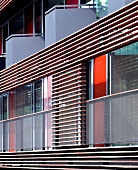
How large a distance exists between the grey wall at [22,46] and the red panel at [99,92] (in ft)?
25.6

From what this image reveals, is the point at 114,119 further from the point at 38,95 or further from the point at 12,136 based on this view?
the point at 12,136

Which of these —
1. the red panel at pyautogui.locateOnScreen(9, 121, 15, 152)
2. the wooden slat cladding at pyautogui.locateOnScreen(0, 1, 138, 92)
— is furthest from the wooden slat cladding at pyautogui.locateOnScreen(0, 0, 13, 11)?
the red panel at pyautogui.locateOnScreen(9, 121, 15, 152)

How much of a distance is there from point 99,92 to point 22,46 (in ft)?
28.9

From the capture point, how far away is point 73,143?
81.8 ft

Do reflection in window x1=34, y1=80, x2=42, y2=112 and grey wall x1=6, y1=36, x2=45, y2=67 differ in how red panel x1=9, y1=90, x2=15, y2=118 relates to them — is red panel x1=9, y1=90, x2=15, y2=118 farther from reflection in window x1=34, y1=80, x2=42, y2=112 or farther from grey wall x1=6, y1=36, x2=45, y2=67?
reflection in window x1=34, y1=80, x2=42, y2=112

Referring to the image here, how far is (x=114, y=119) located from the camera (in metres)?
21.4

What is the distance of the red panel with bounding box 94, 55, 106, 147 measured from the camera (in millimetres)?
22516

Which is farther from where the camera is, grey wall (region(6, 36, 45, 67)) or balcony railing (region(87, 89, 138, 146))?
grey wall (region(6, 36, 45, 67))

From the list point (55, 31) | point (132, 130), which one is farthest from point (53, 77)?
point (132, 130)

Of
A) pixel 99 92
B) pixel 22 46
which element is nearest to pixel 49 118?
pixel 99 92

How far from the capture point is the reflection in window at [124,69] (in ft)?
67.8

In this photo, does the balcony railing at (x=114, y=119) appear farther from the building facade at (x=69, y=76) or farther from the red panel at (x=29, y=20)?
the red panel at (x=29, y=20)

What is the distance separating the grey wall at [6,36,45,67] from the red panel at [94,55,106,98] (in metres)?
7.78

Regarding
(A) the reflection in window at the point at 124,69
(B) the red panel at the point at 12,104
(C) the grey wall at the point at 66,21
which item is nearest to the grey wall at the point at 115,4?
(A) the reflection in window at the point at 124,69
